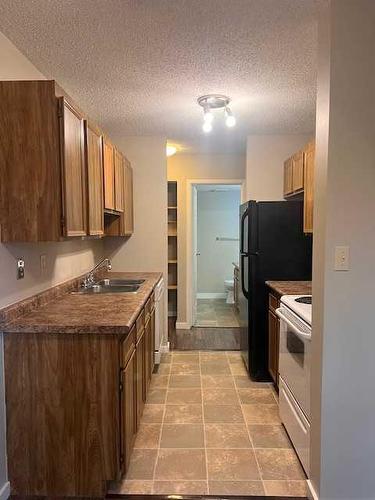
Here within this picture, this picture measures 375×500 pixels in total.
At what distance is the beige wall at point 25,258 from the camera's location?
200 centimetres

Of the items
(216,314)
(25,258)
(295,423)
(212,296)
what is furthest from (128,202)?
(212,296)

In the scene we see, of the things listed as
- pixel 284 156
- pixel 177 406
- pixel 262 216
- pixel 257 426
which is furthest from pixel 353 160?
pixel 284 156

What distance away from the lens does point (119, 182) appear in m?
3.41

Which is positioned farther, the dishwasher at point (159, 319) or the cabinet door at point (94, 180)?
the dishwasher at point (159, 319)

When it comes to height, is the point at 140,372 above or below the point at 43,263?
below

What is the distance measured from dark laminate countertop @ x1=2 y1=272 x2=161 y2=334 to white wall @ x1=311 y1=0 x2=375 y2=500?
103cm

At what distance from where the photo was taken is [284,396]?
8.36 feet

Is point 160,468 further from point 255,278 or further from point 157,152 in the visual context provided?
point 157,152

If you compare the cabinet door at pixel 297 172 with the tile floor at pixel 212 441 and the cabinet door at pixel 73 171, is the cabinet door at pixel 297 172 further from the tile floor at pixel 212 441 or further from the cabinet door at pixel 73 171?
the cabinet door at pixel 73 171

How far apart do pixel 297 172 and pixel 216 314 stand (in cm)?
328

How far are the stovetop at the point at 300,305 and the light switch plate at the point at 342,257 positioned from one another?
0.47m

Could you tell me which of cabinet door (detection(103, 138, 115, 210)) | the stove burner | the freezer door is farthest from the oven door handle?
cabinet door (detection(103, 138, 115, 210))

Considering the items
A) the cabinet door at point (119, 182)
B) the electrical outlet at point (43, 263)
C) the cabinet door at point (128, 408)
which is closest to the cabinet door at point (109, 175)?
the cabinet door at point (119, 182)

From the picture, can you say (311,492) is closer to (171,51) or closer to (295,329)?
(295,329)
